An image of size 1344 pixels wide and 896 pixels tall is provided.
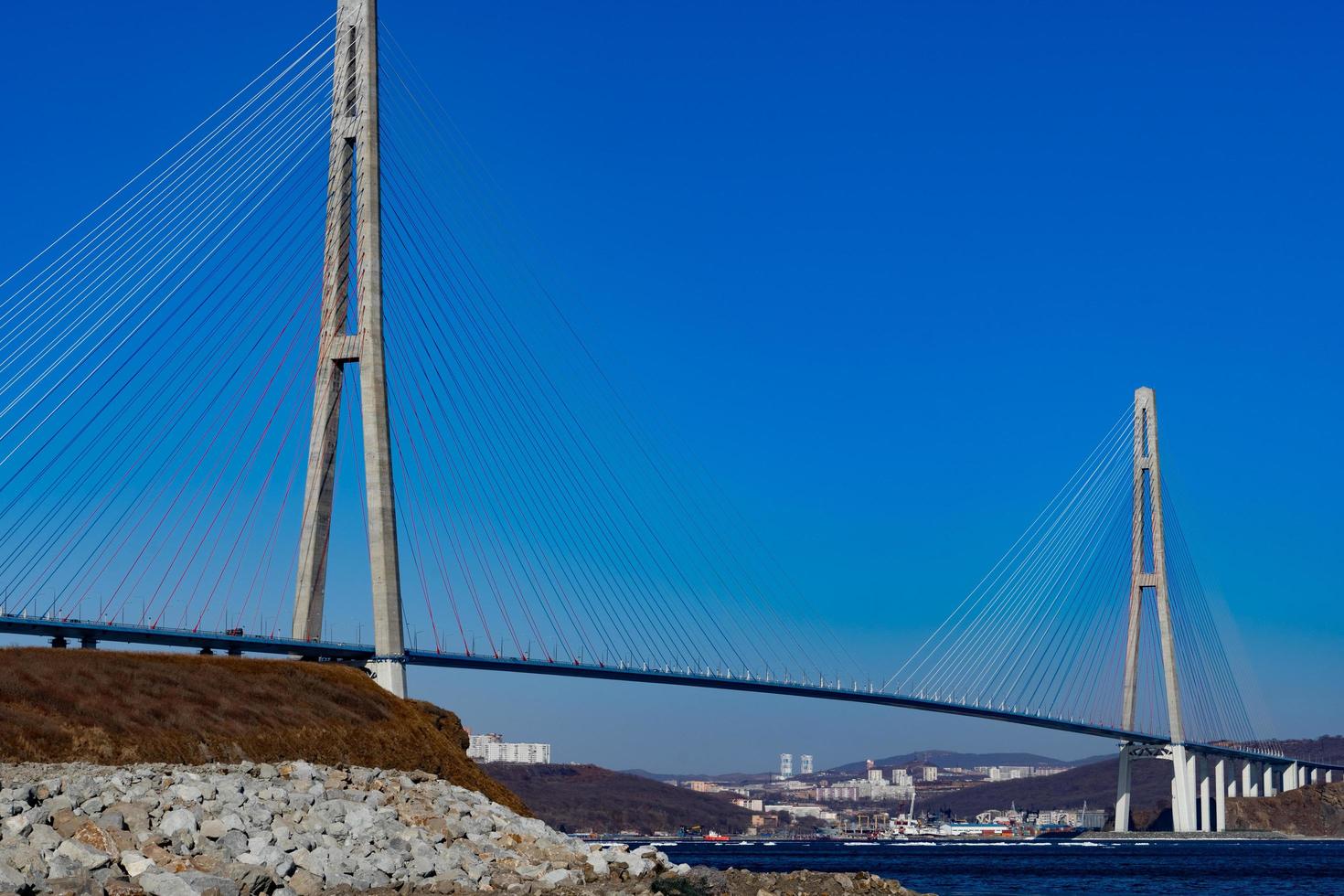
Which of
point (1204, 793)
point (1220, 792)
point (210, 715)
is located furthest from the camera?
point (1220, 792)

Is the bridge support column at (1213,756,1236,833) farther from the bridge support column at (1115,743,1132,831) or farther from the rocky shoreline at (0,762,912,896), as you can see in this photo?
the rocky shoreline at (0,762,912,896)

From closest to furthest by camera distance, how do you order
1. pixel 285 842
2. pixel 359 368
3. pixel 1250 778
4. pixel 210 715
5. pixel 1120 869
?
pixel 285 842, pixel 210 715, pixel 359 368, pixel 1120 869, pixel 1250 778

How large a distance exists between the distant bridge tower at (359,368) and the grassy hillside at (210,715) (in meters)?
2.31

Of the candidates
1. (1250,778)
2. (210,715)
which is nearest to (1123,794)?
(1250,778)

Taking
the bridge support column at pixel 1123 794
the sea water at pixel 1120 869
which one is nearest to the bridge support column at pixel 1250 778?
the bridge support column at pixel 1123 794

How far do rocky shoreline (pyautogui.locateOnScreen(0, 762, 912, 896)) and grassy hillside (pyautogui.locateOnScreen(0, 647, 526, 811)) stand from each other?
6.18 m

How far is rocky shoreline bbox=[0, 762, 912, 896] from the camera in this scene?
2016 centimetres

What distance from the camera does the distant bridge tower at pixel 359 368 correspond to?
159 ft

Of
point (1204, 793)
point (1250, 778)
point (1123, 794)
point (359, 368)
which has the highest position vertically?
point (359, 368)

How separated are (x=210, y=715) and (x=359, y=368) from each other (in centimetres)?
1424

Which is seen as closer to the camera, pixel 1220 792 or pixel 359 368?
pixel 359 368

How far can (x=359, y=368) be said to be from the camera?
48844 millimetres

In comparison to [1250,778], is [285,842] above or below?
above

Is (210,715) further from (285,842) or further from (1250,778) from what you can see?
(1250,778)
